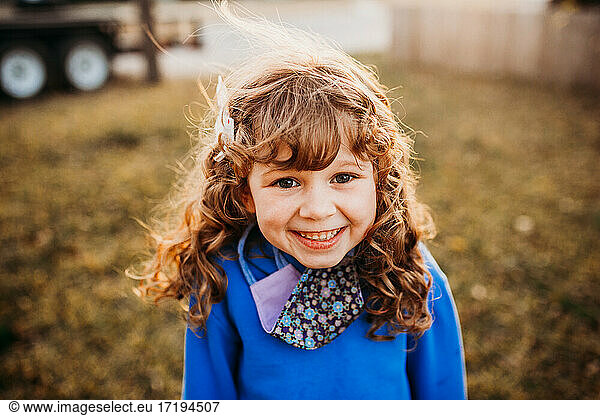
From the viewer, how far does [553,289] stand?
3348 mm

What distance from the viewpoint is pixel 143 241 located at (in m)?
4.00

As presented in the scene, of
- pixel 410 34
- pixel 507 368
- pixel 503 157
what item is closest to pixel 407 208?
pixel 507 368

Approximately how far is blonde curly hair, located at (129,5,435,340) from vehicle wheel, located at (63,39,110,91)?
7.01 metres

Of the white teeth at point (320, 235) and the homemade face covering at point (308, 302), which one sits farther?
the homemade face covering at point (308, 302)

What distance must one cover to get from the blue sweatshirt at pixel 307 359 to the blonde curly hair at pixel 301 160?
0.16 feet

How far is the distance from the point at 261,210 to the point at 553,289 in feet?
8.83

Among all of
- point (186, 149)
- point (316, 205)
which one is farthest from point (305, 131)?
point (186, 149)

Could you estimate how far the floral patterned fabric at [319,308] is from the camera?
4.58ft

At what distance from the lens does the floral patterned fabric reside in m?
1.40

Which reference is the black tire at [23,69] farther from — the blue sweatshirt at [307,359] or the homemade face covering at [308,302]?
the homemade face covering at [308,302]

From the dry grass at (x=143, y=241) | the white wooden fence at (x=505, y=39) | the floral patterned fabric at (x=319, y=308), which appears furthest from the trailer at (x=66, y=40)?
the floral patterned fabric at (x=319, y=308)

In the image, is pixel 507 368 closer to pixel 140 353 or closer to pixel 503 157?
pixel 140 353

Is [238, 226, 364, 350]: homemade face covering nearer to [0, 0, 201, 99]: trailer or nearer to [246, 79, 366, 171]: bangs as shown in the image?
[246, 79, 366, 171]: bangs
